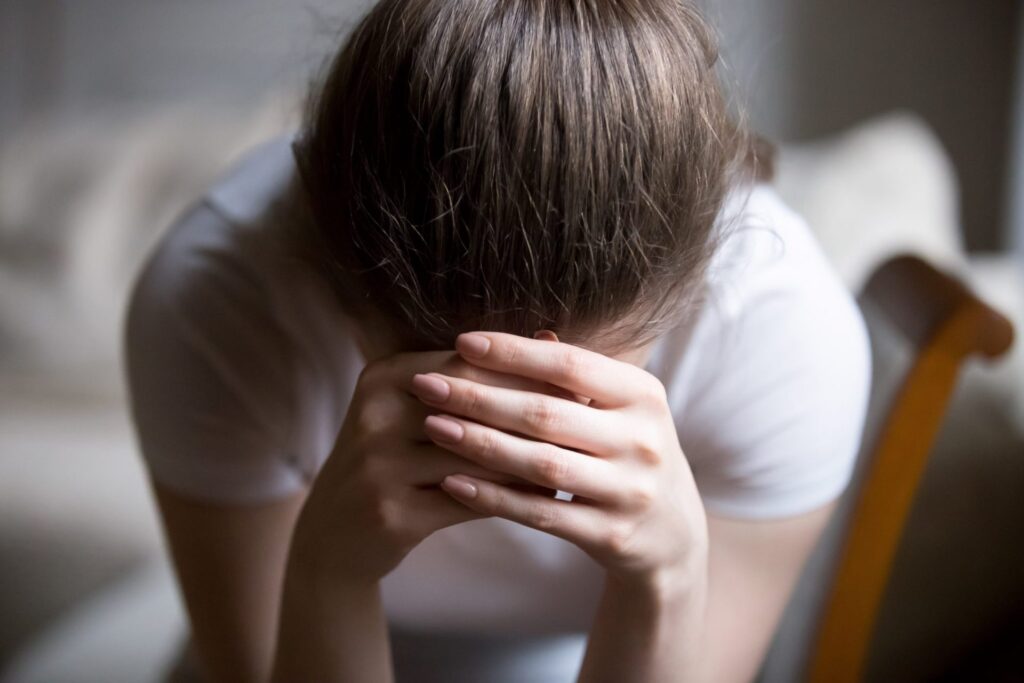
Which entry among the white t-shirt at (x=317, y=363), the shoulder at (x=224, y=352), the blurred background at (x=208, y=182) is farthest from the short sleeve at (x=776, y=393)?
the shoulder at (x=224, y=352)

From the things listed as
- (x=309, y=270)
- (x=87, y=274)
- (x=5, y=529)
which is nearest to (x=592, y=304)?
(x=309, y=270)

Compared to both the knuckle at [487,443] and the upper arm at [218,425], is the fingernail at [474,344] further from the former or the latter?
the upper arm at [218,425]

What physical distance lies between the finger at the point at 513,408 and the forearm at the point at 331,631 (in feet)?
0.43

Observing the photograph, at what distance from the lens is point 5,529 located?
1.06 meters

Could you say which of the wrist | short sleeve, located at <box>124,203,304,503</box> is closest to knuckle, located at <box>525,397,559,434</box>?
the wrist

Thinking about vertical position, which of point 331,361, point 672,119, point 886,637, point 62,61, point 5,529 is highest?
point 672,119

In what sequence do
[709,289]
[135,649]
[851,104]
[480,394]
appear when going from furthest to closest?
[851,104] → [135,649] → [709,289] → [480,394]

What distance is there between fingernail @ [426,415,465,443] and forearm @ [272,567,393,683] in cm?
12

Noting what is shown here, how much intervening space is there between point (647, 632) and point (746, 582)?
95mm

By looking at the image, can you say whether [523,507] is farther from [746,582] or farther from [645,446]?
[746,582]

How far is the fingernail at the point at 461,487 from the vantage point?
1.17 ft

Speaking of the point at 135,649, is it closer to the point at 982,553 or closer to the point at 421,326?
the point at 421,326

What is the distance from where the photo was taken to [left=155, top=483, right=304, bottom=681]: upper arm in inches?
20.6

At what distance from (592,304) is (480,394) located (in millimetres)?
A: 60
